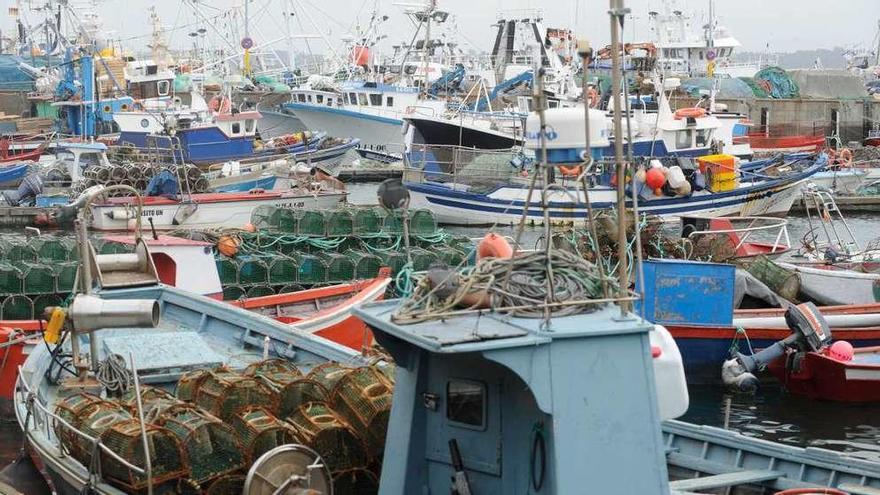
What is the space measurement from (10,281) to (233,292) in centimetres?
348

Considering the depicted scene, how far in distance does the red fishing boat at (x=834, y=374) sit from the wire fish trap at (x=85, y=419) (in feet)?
34.9

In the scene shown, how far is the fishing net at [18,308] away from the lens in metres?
17.9

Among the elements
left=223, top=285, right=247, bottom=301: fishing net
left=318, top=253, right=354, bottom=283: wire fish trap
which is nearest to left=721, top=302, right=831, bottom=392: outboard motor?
left=318, top=253, right=354, bottom=283: wire fish trap

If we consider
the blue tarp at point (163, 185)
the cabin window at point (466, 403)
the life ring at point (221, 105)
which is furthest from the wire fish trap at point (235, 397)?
the life ring at point (221, 105)

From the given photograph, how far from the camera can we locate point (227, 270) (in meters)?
19.3

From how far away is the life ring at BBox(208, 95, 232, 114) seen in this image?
49059mm

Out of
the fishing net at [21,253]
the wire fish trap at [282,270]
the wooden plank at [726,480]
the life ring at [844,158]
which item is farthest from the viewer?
the life ring at [844,158]

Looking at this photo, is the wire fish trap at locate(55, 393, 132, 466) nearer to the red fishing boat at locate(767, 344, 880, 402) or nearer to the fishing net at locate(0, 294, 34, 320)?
the fishing net at locate(0, 294, 34, 320)

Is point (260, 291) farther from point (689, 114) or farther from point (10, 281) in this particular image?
point (689, 114)

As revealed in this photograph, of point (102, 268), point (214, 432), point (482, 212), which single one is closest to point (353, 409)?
point (214, 432)

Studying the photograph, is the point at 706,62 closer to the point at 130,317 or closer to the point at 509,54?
the point at 509,54

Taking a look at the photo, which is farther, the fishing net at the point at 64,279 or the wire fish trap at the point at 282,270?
the wire fish trap at the point at 282,270

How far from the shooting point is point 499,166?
34.3m

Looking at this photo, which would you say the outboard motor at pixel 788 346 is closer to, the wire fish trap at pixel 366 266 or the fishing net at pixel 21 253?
the wire fish trap at pixel 366 266
